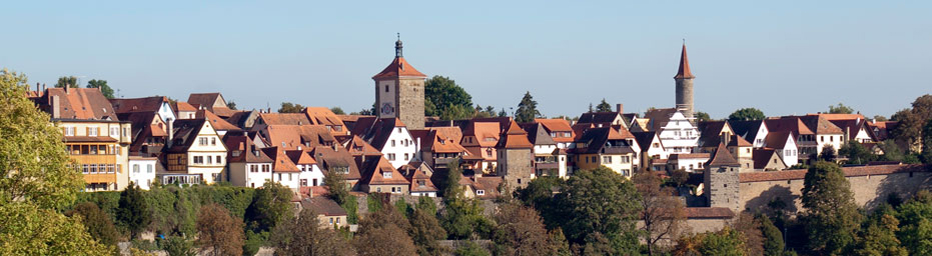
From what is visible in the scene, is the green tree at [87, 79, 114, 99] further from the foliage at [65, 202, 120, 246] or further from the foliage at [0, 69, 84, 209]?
the foliage at [0, 69, 84, 209]

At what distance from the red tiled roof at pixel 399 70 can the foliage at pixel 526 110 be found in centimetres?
1583

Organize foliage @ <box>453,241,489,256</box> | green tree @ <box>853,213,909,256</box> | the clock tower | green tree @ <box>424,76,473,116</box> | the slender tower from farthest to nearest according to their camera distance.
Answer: green tree @ <box>424,76,473,116</box> → the slender tower → the clock tower → green tree @ <box>853,213,909,256</box> → foliage @ <box>453,241,489,256</box>

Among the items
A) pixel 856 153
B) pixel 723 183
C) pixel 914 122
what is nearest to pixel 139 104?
pixel 723 183

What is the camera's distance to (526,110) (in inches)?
3824

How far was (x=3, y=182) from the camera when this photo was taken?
23438 mm

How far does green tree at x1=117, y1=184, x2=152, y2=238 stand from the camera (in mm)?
49219

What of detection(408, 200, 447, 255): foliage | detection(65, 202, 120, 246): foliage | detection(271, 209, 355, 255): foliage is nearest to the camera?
detection(65, 202, 120, 246): foliage

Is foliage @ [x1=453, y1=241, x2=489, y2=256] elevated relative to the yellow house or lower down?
lower down

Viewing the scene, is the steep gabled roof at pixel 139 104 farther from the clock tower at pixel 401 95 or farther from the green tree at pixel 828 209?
the green tree at pixel 828 209

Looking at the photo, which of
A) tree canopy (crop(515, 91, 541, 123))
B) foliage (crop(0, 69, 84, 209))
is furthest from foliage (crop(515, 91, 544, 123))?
foliage (crop(0, 69, 84, 209))

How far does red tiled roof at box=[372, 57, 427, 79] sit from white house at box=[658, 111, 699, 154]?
43.6 ft

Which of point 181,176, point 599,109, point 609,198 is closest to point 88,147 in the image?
point 181,176

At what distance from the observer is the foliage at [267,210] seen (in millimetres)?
54156

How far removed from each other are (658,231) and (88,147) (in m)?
23.8
